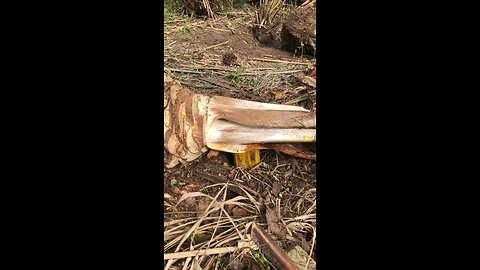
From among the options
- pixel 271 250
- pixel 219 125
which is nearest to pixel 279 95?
pixel 219 125

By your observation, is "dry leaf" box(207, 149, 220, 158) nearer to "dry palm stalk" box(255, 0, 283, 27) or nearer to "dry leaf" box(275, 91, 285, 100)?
"dry leaf" box(275, 91, 285, 100)

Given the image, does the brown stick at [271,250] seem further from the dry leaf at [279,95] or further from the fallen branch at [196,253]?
the dry leaf at [279,95]

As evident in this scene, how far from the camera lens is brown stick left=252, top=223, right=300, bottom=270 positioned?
3.26 ft

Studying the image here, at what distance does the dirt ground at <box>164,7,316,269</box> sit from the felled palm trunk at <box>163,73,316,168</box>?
56 mm

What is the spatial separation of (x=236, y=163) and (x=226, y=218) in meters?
0.13

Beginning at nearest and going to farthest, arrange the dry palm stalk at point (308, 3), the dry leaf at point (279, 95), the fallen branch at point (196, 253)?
the fallen branch at point (196, 253), the dry leaf at point (279, 95), the dry palm stalk at point (308, 3)

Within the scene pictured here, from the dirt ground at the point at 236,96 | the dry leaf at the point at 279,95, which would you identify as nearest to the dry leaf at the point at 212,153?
the dirt ground at the point at 236,96

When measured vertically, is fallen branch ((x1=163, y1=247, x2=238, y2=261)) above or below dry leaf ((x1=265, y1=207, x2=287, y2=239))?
below

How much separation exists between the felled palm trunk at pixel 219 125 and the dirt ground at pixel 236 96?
56 millimetres

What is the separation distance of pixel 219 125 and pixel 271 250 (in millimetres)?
295

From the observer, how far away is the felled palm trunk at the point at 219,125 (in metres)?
1.01

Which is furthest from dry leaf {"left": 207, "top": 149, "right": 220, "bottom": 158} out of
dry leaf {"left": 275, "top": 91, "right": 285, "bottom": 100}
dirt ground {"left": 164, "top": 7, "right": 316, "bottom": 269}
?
dry leaf {"left": 275, "top": 91, "right": 285, "bottom": 100}

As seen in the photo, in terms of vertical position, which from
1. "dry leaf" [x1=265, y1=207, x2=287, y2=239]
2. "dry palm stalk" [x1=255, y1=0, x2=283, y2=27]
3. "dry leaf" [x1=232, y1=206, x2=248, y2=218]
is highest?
"dry palm stalk" [x1=255, y1=0, x2=283, y2=27]

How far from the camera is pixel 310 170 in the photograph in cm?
113
